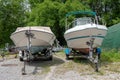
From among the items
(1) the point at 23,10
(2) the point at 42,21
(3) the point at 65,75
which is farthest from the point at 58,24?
(3) the point at 65,75

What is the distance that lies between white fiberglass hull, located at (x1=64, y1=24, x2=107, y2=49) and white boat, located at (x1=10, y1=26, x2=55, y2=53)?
122 centimetres

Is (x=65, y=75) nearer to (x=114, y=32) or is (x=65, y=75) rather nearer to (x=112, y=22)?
(x=114, y=32)

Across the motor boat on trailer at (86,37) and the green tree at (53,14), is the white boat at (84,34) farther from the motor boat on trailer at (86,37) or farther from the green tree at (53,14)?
the green tree at (53,14)

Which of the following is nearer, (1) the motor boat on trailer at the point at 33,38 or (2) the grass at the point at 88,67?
(2) the grass at the point at 88,67

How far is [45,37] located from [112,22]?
26137 millimetres

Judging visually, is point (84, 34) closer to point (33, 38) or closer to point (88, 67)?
point (88, 67)

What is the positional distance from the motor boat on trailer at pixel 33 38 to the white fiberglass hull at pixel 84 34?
3.99 feet

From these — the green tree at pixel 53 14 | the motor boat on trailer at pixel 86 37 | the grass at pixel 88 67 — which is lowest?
the grass at pixel 88 67

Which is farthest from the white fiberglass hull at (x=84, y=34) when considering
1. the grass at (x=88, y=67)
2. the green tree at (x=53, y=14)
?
the green tree at (x=53, y=14)

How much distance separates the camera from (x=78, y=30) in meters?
13.5

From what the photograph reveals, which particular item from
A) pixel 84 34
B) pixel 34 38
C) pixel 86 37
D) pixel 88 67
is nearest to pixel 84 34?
pixel 84 34

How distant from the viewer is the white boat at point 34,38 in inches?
523

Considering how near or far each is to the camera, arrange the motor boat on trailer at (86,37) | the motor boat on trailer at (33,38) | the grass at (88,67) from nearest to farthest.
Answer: the grass at (88,67)
the motor boat on trailer at (86,37)
the motor boat on trailer at (33,38)

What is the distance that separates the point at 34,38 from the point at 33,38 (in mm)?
52
